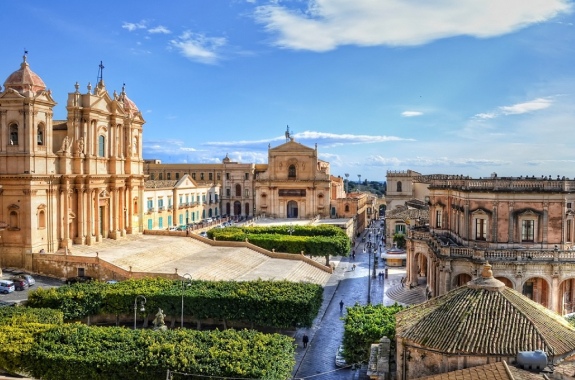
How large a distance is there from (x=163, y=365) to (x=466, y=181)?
1165 inches

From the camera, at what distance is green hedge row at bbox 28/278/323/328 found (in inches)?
1264

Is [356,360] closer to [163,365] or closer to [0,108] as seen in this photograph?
[163,365]

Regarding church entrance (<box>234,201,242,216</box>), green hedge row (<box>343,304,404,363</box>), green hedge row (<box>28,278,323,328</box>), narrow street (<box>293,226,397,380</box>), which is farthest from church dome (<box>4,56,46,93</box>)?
church entrance (<box>234,201,242,216</box>)

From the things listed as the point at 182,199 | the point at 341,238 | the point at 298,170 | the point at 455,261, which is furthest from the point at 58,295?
the point at 298,170

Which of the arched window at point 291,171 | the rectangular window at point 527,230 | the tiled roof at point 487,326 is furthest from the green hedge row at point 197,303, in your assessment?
the arched window at point 291,171

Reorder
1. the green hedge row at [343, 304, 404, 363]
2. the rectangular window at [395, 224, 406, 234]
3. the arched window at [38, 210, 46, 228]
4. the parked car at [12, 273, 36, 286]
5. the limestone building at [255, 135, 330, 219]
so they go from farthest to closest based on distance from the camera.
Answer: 1. the limestone building at [255, 135, 330, 219]
2. the rectangular window at [395, 224, 406, 234]
3. the arched window at [38, 210, 46, 228]
4. the parked car at [12, 273, 36, 286]
5. the green hedge row at [343, 304, 404, 363]

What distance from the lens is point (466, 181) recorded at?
42.7m

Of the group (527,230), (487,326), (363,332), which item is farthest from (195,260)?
(487,326)

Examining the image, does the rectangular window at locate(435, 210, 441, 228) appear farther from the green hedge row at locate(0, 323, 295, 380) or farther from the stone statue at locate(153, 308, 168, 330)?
the stone statue at locate(153, 308, 168, 330)

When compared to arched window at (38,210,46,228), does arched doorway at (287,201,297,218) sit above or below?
below

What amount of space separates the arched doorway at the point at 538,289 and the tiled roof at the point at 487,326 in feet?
71.2

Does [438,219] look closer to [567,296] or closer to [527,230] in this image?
[527,230]

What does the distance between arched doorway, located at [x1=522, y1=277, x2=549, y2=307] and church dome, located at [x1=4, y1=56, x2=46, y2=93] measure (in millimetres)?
41425

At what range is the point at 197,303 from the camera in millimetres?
32656
